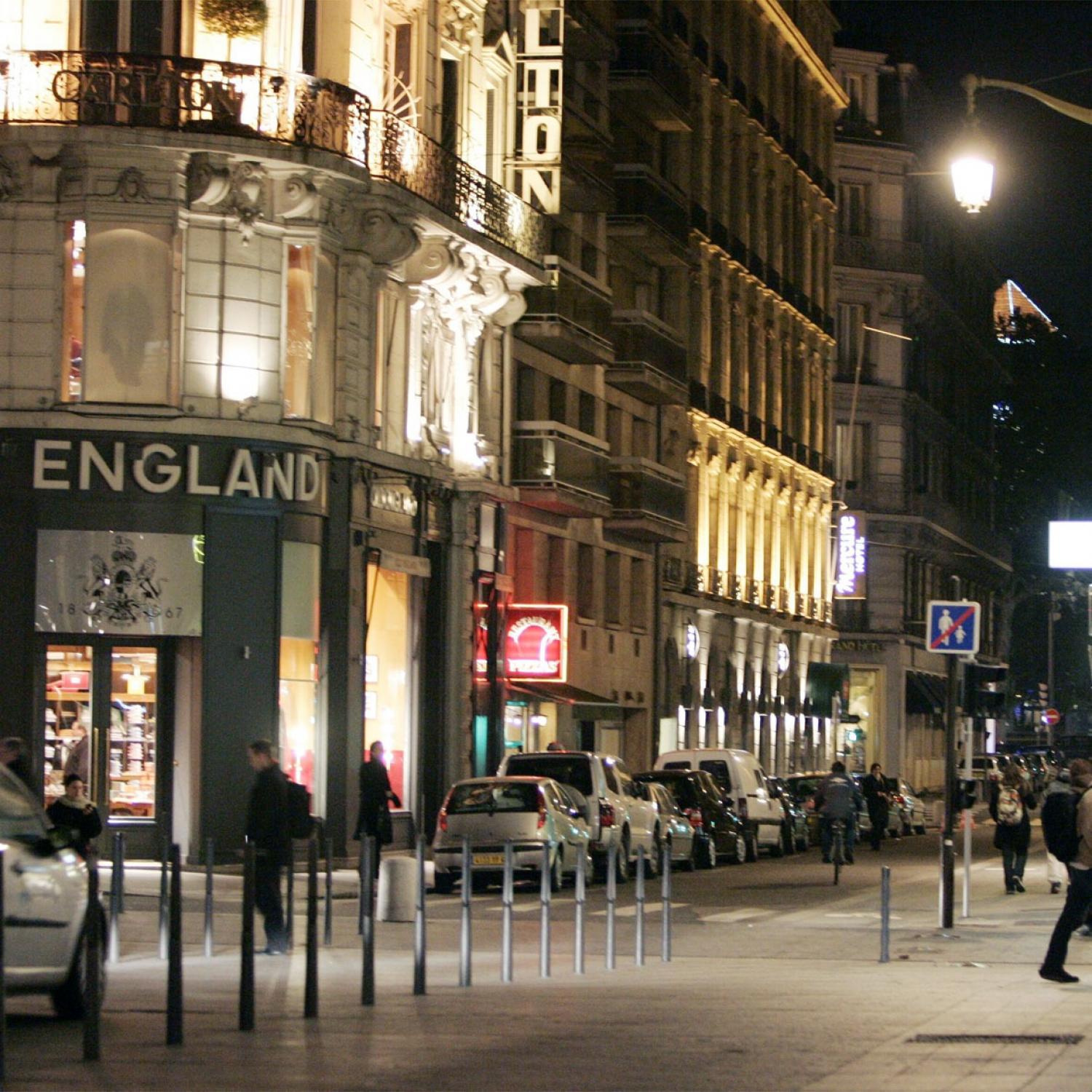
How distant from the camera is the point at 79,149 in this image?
34.1 metres

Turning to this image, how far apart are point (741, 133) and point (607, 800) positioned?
37.0 m

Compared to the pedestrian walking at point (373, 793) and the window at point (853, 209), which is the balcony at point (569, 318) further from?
the window at point (853, 209)

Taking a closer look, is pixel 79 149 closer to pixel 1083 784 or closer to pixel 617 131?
pixel 1083 784

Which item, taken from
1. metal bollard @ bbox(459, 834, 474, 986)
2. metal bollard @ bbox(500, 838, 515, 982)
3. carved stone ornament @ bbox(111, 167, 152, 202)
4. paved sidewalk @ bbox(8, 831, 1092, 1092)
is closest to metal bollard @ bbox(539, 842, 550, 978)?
paved sidewalk @ bbox(8, 831, 1092, 1092)

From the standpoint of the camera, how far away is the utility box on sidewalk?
25656 millimetres

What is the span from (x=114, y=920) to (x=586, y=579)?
109 feet

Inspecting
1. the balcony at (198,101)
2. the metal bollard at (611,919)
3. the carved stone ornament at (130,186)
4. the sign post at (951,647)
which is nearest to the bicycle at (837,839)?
the sign post at (951,647)

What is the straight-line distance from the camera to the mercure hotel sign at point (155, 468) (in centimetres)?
3378

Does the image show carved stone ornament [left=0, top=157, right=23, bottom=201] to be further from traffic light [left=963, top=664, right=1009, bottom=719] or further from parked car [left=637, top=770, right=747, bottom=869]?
traffic light [left=963, top=664, right=1009, bottom=719]

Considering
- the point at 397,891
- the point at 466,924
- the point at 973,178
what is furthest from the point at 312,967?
the point at 397,891

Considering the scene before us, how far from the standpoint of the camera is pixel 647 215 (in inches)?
2215

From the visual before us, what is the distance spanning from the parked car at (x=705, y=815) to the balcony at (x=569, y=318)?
32.9 ft

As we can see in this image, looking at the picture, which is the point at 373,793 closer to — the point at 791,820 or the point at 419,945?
the point at 419,945

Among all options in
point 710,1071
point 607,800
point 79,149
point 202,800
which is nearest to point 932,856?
point 607,800
